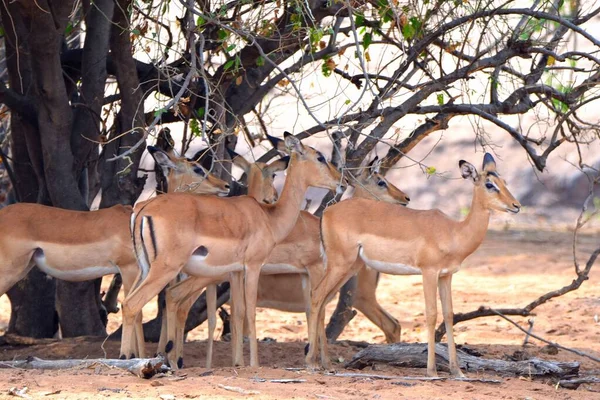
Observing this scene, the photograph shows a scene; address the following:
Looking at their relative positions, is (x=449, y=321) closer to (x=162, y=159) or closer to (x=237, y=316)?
(x=237, y=316)

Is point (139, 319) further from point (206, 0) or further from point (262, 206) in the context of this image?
point (206, 0)

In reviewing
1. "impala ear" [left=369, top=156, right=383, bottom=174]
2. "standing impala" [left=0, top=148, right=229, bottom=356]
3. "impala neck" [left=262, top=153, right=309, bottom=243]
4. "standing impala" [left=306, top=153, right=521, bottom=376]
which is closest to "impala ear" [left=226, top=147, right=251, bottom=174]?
"impala neck" [left=262, top=153, right=309, bottom=243]

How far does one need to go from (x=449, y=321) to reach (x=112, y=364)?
2.54 m

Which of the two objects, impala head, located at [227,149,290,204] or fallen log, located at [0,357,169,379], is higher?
impala head, located at [227,149,290,204]

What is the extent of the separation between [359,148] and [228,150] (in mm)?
1305

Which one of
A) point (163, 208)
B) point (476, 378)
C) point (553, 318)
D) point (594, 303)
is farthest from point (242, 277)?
point (594, 303)

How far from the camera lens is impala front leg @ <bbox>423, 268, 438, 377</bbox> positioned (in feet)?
23.1

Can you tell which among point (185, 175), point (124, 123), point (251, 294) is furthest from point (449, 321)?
point (124, 123)

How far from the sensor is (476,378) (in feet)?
22.5

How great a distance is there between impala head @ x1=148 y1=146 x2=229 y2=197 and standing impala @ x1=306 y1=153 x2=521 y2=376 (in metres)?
Answer: 1.23

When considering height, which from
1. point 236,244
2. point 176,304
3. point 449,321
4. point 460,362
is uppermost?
point 236,244

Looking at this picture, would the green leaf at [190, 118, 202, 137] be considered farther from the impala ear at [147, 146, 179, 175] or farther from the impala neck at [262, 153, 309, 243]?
the impala neck at [262, 153, 309, 243]

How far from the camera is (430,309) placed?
7.15 m

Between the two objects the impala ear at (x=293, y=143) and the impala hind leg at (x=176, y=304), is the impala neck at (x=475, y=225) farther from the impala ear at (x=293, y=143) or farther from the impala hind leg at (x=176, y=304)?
the impala hind leg at (x=176, y=304)
